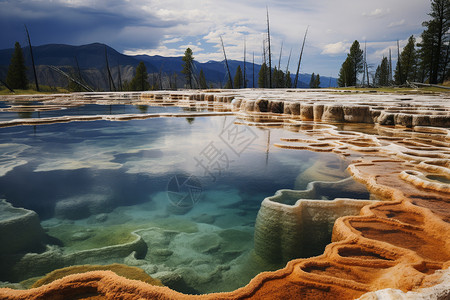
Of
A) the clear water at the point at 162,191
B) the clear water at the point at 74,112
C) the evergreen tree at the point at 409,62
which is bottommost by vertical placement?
the clear water at the point at 162,191

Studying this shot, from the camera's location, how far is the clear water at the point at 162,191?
9.73 ft

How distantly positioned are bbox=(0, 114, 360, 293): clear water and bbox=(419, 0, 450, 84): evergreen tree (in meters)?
34.3

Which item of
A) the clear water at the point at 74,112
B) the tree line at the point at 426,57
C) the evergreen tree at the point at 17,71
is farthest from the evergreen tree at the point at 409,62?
the evergreen tree at the point at 17,71

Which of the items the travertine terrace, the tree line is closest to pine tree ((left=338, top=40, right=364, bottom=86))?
the tree line

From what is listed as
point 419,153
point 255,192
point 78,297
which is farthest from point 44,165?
point 419,153

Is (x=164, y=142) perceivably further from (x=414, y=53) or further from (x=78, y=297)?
(x=414, y=53)

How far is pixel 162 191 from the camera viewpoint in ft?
14.8

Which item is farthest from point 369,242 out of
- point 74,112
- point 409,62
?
point 409,62

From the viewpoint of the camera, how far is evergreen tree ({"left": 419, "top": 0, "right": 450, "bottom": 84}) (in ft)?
103

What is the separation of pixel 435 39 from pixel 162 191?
41.6m

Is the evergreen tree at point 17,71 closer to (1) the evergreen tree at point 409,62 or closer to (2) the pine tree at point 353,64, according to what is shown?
(2) the pine tree at point 353,64

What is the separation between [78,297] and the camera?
1857mm

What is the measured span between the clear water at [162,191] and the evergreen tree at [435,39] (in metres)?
34.3

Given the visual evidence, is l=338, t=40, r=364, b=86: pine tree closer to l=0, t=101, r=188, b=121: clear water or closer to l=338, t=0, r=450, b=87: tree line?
l=338, t=0, r=450, b=87: tree line
